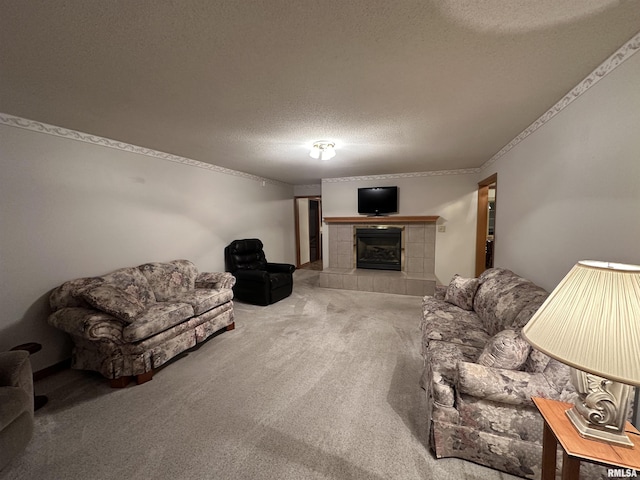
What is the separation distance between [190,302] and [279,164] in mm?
2533

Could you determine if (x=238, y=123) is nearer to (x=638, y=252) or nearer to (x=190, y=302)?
(x=190, y=302)

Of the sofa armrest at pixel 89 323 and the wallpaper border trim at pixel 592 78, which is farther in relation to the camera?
the sofa armrest at pixel 89 323

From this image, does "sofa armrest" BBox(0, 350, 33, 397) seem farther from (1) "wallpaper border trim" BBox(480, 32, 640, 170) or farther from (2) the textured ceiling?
(1) "wallpaper border trim" BBox(480, 32, 640, 170)

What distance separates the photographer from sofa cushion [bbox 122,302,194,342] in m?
2.18

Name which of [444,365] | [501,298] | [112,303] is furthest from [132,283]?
[501,298]

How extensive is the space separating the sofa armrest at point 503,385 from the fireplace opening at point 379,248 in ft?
12.8

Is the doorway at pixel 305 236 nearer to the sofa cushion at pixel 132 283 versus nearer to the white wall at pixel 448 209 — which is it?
the white wall at pixel 448 209

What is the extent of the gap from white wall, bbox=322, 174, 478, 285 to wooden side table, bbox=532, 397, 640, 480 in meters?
4.09

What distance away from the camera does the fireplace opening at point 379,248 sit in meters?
5.28

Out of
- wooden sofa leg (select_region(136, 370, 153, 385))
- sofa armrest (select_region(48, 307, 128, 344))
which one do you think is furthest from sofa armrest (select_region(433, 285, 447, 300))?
sofa armrest (select_region(48, 307, 128, 344))

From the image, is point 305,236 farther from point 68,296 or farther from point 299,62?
point 299,62

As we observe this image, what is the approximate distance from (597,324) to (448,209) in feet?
14.8

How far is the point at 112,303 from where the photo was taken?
2.22 metres

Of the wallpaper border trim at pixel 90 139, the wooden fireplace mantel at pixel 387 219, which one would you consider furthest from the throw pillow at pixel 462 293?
the wallpaper border trim at pixel 90 139
